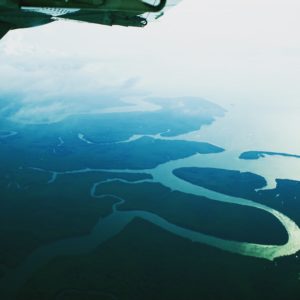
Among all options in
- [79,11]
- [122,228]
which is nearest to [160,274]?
[122,228]

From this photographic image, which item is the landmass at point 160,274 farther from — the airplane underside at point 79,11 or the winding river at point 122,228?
the airplane underside at point 79,11

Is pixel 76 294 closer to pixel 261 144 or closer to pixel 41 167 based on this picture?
pixel 41 167

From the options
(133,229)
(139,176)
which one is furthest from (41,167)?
(133,229)

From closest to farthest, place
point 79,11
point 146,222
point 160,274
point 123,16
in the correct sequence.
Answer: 1. point 79,11
2. point 123,16
3. point 160,274
4. point 146,222

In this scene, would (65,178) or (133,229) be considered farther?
(65,178)

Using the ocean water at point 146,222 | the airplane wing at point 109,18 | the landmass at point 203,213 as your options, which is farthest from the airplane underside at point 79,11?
the landmass at point 203,213

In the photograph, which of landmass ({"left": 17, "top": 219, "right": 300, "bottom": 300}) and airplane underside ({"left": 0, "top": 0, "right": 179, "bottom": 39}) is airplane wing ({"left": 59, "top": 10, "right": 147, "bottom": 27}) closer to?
airplane underside ({"left": 0, "top": 0, "right": 179, "bottom": 39})

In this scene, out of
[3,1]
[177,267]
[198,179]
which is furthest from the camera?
[198,179]

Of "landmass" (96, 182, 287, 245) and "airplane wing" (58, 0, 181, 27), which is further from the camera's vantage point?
"landmass" (96, 182, 287, 245)

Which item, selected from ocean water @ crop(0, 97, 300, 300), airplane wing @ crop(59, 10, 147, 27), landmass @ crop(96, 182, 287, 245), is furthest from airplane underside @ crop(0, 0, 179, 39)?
landmass @ crop(96, 182, 287, 245)

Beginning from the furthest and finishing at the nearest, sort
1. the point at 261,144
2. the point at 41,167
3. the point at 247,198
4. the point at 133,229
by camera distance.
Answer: the point at 261,144 < the point at 41,167 < the point at 247,198 < the point at 133,229

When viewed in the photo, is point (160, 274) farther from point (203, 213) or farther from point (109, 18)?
point (109, 18)
